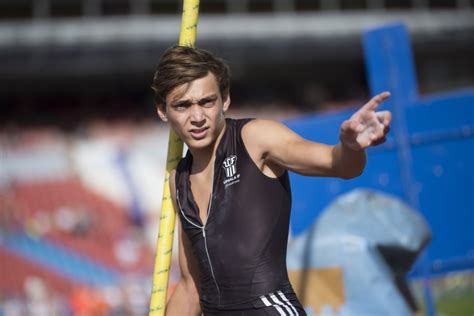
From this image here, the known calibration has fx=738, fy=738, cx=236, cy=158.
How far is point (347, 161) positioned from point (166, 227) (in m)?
1.10

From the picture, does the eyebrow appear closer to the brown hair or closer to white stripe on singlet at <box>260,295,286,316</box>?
the brown hair

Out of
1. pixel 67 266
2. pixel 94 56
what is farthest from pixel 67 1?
pixel 67 266

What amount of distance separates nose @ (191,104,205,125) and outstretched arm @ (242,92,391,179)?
0.18 m

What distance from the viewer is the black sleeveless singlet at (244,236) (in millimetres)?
2918

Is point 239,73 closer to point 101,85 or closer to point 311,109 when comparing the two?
point 311,109

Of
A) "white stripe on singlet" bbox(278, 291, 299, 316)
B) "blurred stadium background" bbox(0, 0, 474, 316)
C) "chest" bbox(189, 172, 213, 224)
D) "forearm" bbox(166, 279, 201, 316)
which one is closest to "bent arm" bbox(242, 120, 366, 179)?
"chest" bbox(189, 172, 213, 224)

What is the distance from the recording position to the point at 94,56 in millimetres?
18828

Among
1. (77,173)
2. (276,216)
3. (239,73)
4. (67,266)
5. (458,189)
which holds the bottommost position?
(67,266)

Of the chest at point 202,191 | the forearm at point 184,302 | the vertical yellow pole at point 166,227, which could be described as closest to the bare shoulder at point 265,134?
the chest at point 202,191

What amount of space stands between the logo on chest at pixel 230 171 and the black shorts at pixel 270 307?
472 millimetres

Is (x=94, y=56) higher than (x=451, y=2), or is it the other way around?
(x=451, y=2)

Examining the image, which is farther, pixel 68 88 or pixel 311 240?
pixel 68 88

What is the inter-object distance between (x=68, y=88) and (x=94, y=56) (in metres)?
1.53

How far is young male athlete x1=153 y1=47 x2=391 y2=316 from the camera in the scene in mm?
2916
